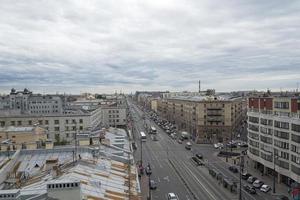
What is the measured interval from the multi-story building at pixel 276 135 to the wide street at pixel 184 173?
5.88 metres

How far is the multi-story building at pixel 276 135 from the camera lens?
5850 centimetres

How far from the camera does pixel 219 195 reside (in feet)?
186

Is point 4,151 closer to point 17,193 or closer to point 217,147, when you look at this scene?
point 17,193

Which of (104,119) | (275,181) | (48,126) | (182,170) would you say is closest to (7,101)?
(104,119)

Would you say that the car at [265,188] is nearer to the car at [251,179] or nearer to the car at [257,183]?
the car at [257,183]

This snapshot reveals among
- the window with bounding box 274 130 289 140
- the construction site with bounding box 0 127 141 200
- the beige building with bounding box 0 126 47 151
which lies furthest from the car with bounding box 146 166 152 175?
the window with bounding box 274 130 289 140

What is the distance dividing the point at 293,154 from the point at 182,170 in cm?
2335

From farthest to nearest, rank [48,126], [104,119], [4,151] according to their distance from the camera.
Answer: [104,119] → [48,126] → [4,151]

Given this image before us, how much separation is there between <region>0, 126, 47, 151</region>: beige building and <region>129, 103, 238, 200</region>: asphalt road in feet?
66.2

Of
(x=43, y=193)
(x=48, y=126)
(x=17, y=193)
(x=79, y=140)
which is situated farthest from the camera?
(x=48, y=126)

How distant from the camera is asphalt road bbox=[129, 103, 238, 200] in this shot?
57.4 metres

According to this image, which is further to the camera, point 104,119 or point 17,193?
point 104,119

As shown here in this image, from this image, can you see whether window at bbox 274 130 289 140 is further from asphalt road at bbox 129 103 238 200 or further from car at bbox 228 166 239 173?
asphalt road at bbox 129 103 238 200

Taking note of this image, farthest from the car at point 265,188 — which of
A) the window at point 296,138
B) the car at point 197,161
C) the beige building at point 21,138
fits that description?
the beige building at point 21,138
